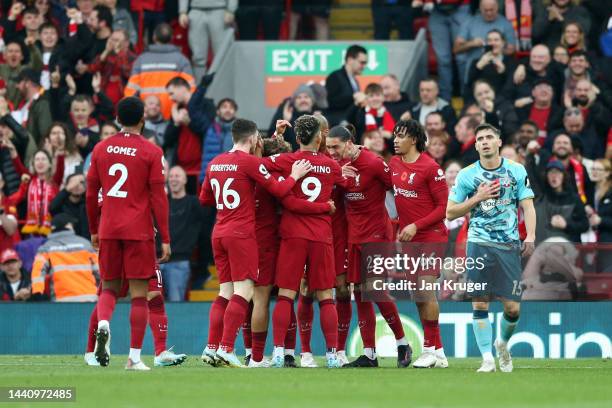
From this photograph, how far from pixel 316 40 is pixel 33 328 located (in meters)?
8.04

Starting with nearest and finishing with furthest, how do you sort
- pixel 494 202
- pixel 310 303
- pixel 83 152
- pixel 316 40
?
pixel 494 202
pixel 310 303
pixel 83 152
pixel 316 40

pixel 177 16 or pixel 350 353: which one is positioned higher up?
pixel 177 16

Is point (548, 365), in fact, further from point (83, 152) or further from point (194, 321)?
point (83, 152)

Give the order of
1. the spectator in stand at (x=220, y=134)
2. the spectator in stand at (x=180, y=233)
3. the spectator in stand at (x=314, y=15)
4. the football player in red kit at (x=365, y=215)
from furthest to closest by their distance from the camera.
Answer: the spectator in stand at (x=314, y=15)
the spectator in stand at (x=220, y=134)
the spectator in stand at (x=180, y=233)
the football player in red kit at (x=365, y=215)

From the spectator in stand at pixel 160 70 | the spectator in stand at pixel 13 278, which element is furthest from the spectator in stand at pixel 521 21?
the spectator in stand at pixel 13 278

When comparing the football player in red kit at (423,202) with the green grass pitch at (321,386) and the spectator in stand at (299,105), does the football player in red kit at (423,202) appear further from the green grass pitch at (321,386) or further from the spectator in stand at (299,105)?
the spectator in stand at (299,105)

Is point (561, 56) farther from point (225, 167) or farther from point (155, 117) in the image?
point (225, 167)

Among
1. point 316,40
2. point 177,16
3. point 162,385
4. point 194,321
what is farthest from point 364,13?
point 162,385

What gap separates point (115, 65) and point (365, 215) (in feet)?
30.2

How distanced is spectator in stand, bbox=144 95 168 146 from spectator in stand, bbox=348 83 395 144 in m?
3.04

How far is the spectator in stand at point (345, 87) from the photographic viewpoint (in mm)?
20484

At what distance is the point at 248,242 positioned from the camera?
13711 mm

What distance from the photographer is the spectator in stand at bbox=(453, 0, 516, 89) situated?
22.0 m

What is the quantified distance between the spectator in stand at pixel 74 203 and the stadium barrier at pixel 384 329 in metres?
1.48
